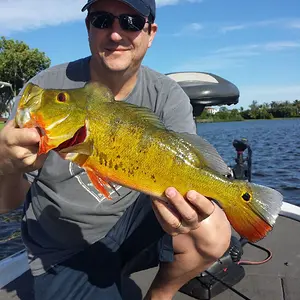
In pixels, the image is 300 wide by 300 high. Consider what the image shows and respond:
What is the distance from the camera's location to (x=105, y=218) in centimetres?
325

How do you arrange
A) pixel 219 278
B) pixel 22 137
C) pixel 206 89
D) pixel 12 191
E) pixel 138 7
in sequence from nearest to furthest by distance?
1. pixel 22 137
2. pixel 12 191
3. pixel 138 7
4. pixel 219 278
5. pixel 206 89

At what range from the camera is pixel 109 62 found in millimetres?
3211

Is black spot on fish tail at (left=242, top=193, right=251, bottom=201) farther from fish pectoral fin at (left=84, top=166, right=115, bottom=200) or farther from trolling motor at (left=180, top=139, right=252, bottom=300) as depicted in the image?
trolling motor at (left=180, top=139, right=252, bottom=300)

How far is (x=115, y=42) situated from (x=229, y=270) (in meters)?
2.28

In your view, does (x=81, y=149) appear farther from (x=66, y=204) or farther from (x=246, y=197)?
(x=66, y=204)

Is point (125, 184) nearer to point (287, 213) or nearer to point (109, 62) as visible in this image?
point (109, 62)

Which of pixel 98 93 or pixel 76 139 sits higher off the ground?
pixel 98 93

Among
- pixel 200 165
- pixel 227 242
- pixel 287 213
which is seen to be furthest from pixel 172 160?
pixel 287 213

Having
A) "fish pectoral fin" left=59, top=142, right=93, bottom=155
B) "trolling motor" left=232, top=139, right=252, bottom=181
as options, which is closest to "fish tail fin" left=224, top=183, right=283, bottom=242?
"fish pectoral fin" left=59, top=142, right=93, bottom=155

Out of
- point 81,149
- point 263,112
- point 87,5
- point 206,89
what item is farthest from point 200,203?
point 263,112

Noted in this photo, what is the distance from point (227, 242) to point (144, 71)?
1547 millimetres

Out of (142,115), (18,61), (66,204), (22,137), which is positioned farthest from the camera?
(18,61)

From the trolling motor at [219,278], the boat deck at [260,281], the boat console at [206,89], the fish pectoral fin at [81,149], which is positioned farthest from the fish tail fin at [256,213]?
the boat console at [206,89]

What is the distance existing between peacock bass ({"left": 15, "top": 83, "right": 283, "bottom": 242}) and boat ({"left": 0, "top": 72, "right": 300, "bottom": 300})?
1543 mm
